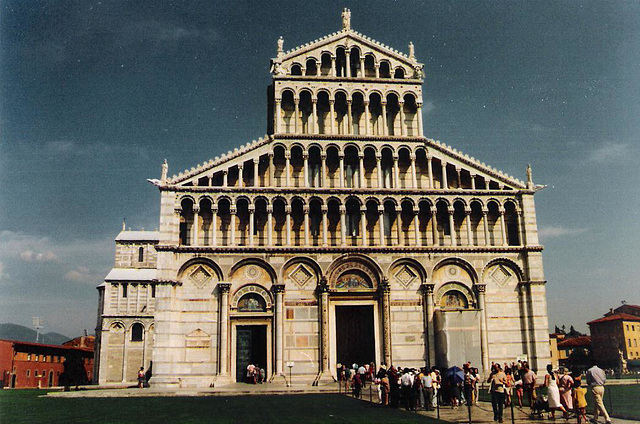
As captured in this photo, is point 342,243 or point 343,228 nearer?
point 342,243

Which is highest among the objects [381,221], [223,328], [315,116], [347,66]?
[347,66]

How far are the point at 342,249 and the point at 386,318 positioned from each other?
5.45 m

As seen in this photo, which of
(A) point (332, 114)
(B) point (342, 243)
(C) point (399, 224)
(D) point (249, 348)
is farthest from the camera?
(A) point (332, 114)

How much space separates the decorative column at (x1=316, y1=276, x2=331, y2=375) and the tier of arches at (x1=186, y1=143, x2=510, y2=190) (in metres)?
7.12

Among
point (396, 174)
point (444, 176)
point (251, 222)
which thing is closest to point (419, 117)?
point (444, 176)

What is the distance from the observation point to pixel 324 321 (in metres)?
40.1

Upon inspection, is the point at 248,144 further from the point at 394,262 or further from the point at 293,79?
the point at 394,262

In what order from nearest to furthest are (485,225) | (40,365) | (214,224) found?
1. (214,224)
2. (485,225)
3. (40,365)

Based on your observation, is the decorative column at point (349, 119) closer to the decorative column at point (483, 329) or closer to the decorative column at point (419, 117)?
the decorative column at point (419, 117)

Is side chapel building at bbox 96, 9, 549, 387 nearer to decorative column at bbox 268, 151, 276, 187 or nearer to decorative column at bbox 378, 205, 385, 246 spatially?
decorative column at bbox 268, 151, 276, 187

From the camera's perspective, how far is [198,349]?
1547 inches

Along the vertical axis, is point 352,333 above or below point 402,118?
below

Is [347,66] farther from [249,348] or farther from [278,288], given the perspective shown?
[249,348]

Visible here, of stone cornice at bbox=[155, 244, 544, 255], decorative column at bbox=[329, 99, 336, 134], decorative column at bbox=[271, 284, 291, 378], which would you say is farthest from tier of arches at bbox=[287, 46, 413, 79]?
decorative column at bbox=[271, 284, 291, 378]
